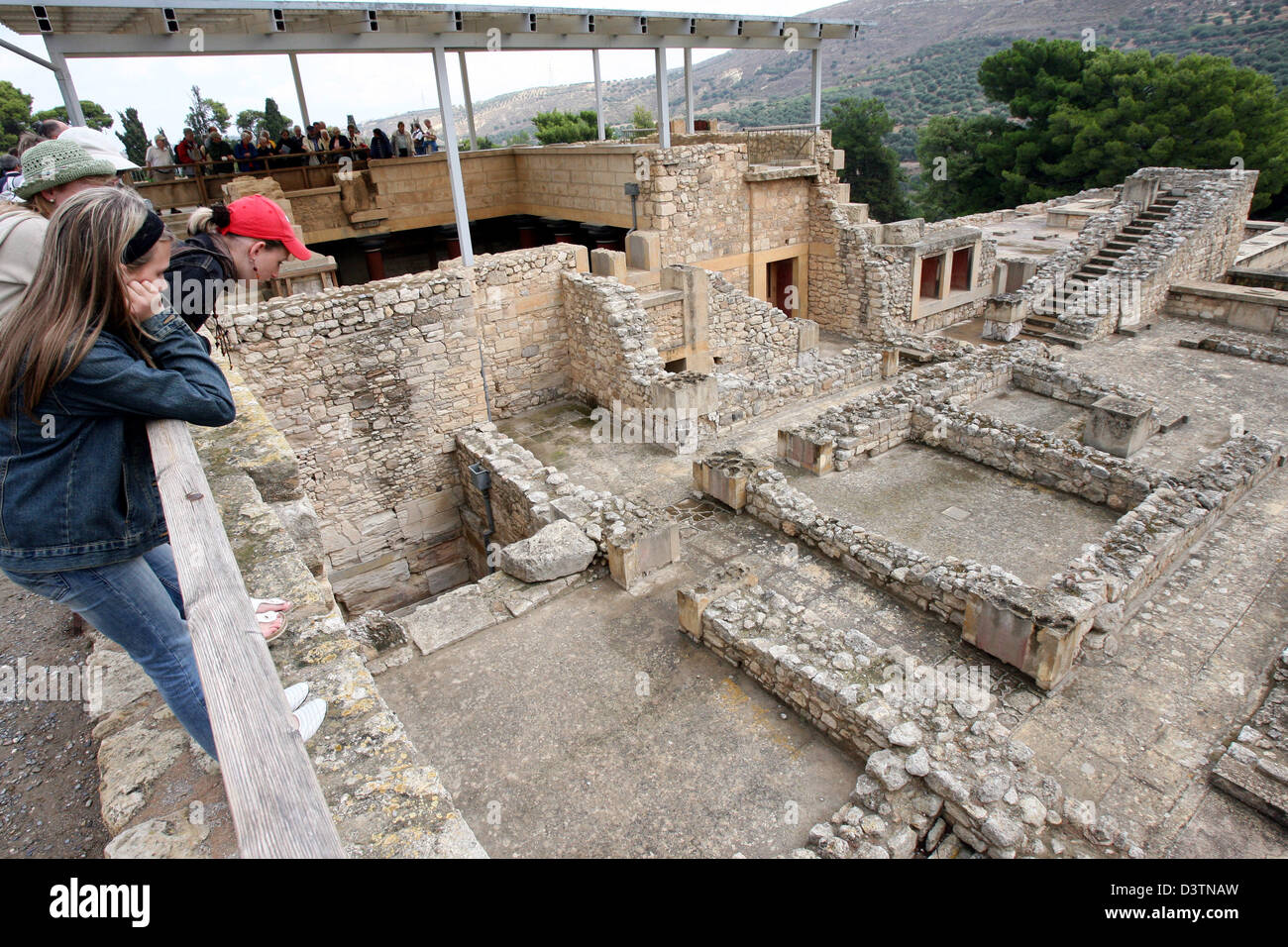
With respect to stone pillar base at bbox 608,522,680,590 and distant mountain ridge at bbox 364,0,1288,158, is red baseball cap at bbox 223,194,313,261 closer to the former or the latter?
stone pillar base at bbox 608,522,680,590

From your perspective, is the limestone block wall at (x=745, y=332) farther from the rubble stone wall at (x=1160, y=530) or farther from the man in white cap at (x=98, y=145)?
the man in white cap at (x=98, y=145)

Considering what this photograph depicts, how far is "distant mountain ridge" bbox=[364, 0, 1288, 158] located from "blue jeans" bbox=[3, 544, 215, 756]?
105 ft

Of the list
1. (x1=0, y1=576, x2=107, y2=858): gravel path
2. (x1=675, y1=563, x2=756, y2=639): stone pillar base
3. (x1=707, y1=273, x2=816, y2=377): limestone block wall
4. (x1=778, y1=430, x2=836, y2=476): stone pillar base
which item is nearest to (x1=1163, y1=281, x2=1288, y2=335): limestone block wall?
(x1=707, y1=273, x2=816, y2=377): limestone block wall

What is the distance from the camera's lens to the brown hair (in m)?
1.91

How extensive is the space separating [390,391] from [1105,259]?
16.3 metres

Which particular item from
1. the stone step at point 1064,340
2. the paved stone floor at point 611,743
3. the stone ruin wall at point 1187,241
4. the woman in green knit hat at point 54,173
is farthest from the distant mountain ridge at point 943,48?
the woman in green knit hat at point 54,173

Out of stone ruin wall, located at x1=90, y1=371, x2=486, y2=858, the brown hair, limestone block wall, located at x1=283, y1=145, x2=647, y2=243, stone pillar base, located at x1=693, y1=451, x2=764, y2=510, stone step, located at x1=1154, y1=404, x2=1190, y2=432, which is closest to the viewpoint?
the brown hair

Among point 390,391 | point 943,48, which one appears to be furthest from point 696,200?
point 943,48

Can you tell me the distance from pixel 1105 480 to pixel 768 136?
1270 cm

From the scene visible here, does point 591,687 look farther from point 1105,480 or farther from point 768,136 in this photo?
point 768,136

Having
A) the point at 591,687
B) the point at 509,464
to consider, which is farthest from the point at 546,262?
the point at 591,687

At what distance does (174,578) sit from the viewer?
2.78 metres

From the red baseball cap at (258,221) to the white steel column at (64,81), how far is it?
31.6 feet

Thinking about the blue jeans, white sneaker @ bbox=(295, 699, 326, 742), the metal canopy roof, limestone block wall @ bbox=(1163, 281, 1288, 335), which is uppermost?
the metal canopy roof
